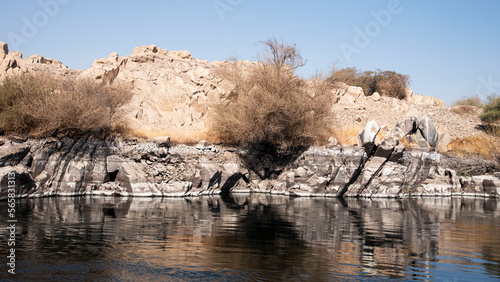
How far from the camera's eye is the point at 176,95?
35562mm

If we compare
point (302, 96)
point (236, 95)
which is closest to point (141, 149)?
point (236, 95)

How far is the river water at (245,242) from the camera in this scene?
9.02m

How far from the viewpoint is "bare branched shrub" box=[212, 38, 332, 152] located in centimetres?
2684

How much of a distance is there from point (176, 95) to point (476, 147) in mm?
25743

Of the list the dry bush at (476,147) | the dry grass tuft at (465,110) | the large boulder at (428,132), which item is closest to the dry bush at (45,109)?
the large boulder at (428,132)

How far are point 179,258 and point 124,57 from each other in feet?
102

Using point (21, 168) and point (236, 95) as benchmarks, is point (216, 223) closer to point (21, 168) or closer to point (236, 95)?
point (21, 168)

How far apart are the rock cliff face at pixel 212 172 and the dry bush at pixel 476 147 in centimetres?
509

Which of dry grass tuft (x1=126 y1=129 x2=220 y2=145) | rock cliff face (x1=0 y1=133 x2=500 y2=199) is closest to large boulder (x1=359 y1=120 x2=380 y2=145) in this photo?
A: rock cliff face (x1=0 y1=133 x2=500 y2=199)

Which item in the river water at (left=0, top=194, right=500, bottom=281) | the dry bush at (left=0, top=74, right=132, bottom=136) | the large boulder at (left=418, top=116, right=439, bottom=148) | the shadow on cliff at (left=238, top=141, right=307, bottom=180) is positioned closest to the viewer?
the river water at (left=0, top=194, right=500, bottom=281)

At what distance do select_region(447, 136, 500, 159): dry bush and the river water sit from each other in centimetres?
1386

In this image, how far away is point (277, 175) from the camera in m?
28.3

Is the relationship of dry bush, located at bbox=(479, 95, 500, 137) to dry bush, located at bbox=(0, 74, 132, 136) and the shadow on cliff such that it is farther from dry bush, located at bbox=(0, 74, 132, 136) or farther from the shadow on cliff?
dry bush, located at bbox=(0, 74, 132, 136)

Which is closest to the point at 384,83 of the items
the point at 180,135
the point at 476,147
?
the point at 476,147
